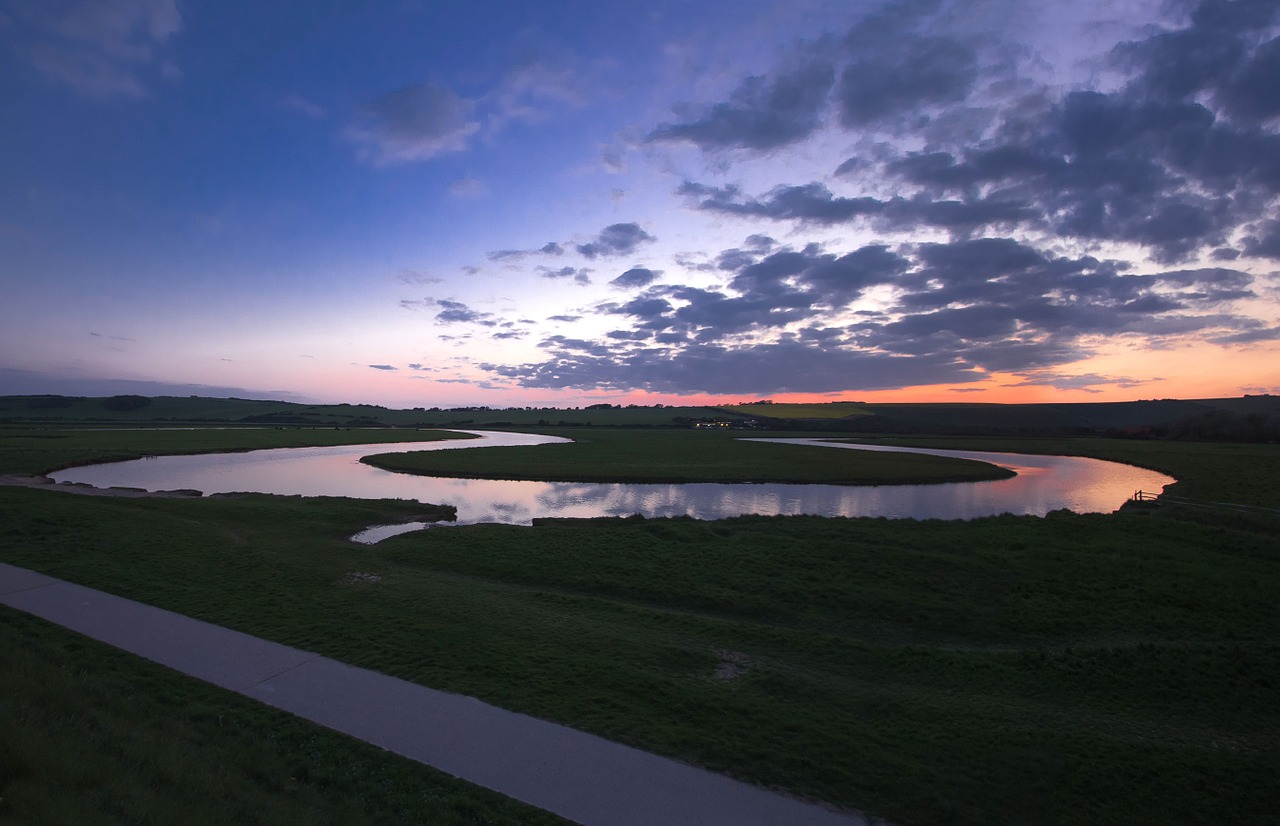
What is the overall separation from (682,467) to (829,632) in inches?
1474

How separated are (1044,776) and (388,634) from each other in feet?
34.8

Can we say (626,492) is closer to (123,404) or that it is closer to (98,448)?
(98,448)

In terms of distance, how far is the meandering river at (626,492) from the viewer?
1233 inches

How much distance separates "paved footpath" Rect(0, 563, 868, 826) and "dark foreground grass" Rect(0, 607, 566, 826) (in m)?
0.42

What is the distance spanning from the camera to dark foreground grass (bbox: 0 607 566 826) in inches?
185

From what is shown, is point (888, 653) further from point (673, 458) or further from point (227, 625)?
point (673, 458)

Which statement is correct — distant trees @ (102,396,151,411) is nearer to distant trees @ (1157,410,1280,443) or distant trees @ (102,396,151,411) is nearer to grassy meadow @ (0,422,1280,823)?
grassy meadow @ (0,422,1280,823)

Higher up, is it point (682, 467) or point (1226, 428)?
point (1226, 428)

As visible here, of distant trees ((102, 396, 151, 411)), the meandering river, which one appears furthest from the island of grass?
distant trees ((102, 396, 151, 411))

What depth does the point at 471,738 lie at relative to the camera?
7.57 meters

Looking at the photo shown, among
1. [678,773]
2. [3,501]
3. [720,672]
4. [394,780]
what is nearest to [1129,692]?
[720,672]

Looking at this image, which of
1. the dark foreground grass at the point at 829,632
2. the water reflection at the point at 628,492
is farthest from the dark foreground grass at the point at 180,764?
the water reflection at the point at 628,492

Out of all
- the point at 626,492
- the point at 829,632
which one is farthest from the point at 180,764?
the point at 626,492

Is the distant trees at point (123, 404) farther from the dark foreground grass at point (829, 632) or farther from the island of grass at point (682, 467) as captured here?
the dark foreground grass at point (829, 632)
